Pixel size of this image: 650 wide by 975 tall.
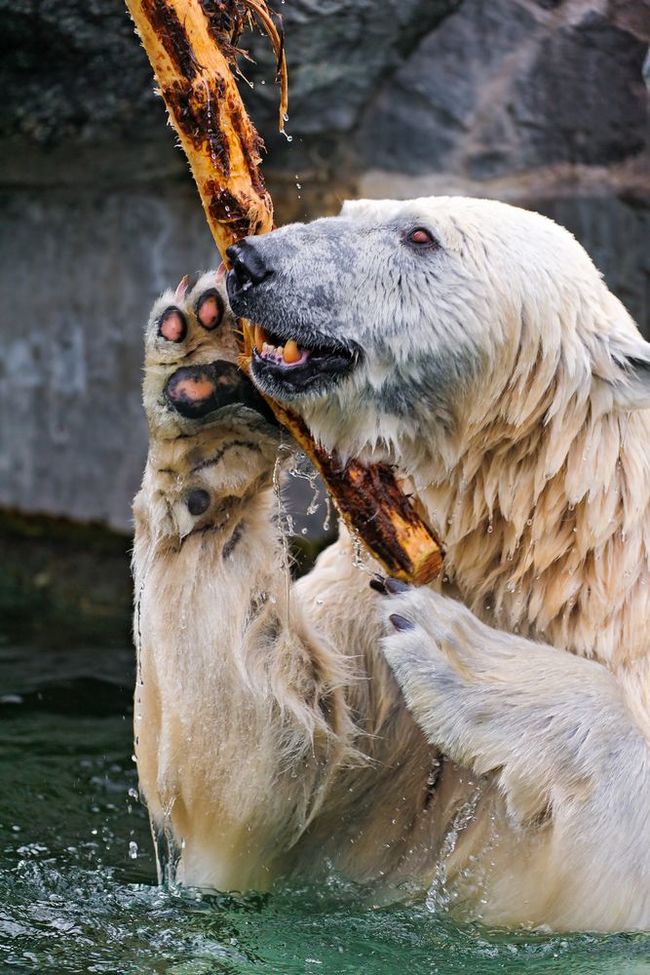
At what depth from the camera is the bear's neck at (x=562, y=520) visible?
2.96 metres

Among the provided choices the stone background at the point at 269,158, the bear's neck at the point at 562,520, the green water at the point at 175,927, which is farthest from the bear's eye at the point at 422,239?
the stone background at the point at 269,158

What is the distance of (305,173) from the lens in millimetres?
5871

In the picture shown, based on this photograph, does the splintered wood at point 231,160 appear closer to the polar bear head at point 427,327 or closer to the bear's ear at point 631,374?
the polar bear head at point 427,327

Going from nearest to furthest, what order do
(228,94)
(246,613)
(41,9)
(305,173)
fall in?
1. (228,94)
2. (246,613)
3. (41,9)
4. (305,173)

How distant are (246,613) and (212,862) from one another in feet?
1.90

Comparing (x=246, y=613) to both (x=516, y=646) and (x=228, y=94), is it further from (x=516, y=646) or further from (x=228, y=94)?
(x=228, y=94)

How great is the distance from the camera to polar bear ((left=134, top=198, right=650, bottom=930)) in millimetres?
2732

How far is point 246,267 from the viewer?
2.79 metres

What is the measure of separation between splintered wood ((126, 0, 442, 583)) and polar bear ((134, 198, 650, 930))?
0.21ft

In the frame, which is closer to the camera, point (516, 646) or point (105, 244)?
point (516, 646)

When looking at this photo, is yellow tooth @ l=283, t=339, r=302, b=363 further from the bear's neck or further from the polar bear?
the bear's neck

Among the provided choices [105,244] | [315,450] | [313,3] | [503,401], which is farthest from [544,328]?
[105,244]

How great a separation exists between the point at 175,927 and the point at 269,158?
3.56m

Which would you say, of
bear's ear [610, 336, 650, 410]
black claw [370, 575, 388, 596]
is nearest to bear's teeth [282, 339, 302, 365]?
black claw [370, 575, 388, 596]
